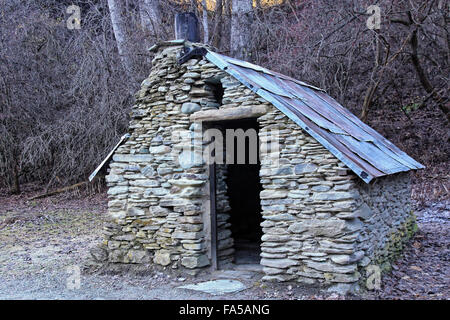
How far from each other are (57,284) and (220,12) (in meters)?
9.77

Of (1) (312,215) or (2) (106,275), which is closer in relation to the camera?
(1) (312,215)

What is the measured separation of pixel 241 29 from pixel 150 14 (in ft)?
9.04

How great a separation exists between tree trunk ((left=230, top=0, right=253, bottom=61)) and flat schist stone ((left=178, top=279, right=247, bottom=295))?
867cm

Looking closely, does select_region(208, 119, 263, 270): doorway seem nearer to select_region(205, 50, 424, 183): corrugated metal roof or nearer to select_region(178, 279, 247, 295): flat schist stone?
select_region(205, 50, 424, 183): corrugated metal roof

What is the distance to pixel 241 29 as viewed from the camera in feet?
45.0

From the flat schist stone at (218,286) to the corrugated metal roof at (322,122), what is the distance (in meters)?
2.22

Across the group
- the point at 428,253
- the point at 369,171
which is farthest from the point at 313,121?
the point at 428,253

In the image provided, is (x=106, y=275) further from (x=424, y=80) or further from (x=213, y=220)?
(x=424, y=80)

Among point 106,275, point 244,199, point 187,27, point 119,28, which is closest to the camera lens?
point 106,275

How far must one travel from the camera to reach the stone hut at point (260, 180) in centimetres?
564

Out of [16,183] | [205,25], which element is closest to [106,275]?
[205,25]

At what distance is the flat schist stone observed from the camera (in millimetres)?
5993

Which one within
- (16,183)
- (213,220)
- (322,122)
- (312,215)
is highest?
(322,122)
